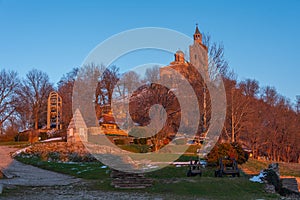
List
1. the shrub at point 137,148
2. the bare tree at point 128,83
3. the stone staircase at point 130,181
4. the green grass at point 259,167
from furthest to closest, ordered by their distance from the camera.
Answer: the bare tree at point 128,83 < the shrub at point 137,148 < the green grass at point 259,167 < the stone staircase at point 130,181

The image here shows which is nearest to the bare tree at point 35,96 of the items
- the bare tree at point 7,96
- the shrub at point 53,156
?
the bare tree at point 7,96

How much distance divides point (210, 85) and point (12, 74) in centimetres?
3728

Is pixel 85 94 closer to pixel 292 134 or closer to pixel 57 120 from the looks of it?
pixel 57 120

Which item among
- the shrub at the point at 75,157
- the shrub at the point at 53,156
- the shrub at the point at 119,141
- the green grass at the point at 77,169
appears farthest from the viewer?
the shrub at the point at 119,141

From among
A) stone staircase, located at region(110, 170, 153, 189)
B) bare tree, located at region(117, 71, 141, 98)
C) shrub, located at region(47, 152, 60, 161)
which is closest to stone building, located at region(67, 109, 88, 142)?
shrub, located at region(47, 152, 60, 161)

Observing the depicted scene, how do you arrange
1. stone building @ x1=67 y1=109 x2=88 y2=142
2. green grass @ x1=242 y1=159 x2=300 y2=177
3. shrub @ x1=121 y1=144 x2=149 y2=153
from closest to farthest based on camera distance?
green grass @ x1=242 y1=159 x2=300 y2=177 < shrub @ x1=121 y1=144 x2=149 y2=153 < stone building @ x1=67 y1=109 x2=88 y2=142

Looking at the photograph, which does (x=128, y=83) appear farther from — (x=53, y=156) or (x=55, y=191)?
(x=55, y=191)

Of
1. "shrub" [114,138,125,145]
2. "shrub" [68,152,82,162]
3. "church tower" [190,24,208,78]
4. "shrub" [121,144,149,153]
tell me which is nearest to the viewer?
"shrub" [68,152,82,162]

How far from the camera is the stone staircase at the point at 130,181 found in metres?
12.4

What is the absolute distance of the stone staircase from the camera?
12414mm

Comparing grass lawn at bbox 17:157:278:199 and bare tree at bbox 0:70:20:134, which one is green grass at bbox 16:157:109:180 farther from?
bare tree at bbox 0:70:20:134

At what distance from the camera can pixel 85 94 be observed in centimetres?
4194

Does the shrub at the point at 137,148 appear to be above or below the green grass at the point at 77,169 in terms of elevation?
above

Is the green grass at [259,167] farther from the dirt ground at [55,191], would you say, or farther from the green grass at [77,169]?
the dirt ground at [55,191]
